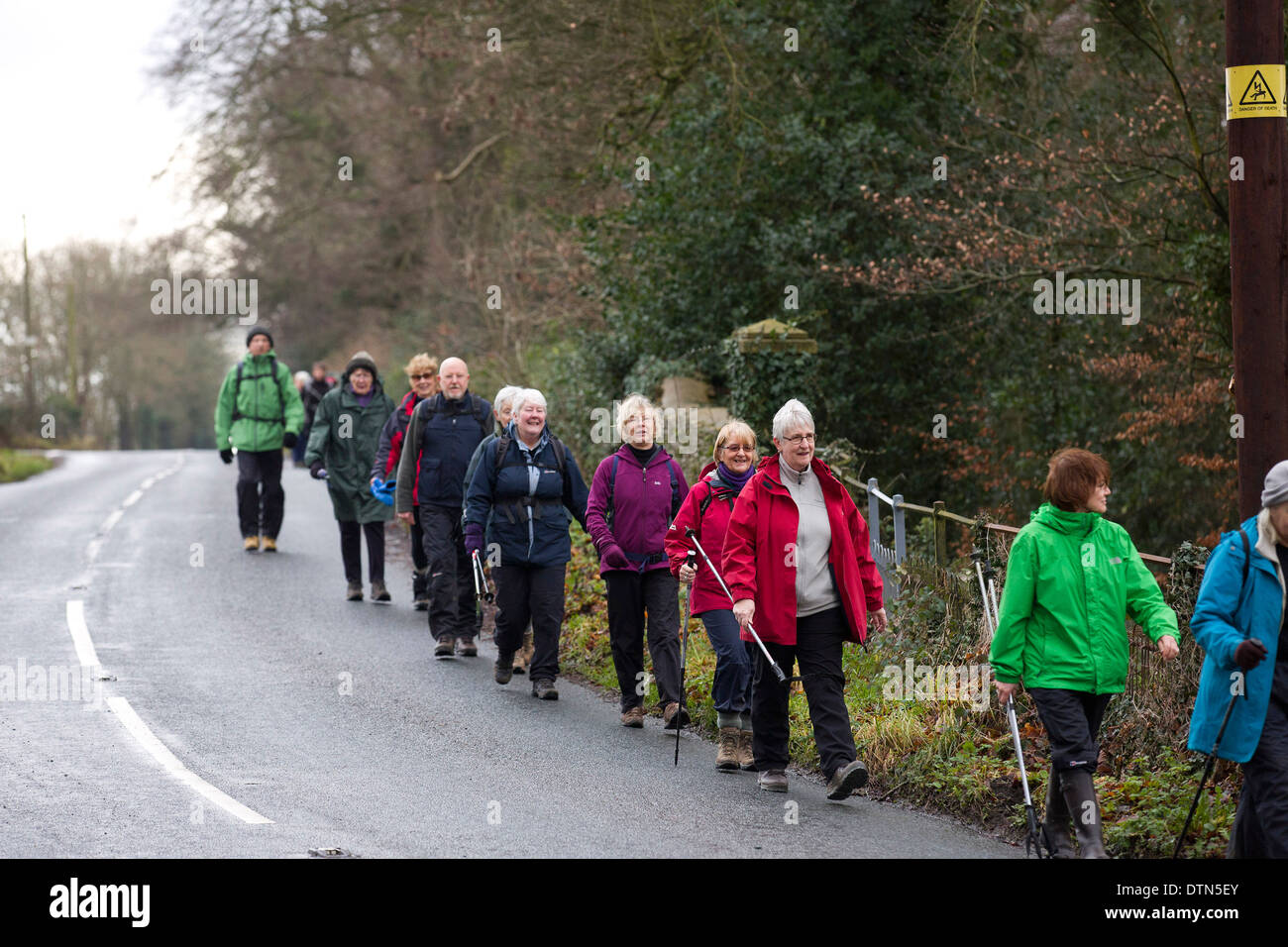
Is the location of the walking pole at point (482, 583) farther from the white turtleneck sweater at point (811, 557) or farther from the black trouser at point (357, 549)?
the white turtleneck sweater at point (811, 557)

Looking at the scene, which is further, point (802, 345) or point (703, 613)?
point (802, 345)

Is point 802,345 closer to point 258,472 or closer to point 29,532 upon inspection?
point 258,472

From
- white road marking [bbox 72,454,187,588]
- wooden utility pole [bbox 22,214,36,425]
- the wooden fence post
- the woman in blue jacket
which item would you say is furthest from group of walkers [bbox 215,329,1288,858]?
wooden utility pole [bbox 22,214,36,425]

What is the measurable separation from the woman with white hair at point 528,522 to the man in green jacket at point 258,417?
655 cm

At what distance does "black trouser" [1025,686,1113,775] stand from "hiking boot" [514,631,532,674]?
528 centimetres

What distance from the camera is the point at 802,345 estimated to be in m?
16.8

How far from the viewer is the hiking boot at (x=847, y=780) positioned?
747 cm

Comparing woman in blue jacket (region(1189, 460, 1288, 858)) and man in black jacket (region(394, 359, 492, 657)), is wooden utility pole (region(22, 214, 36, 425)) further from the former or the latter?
woman in blue jacket (region(1189, 460, 1288, 858))

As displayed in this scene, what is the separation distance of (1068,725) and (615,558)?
12.0 feet

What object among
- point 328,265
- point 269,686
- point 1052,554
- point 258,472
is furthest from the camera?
point 328,265

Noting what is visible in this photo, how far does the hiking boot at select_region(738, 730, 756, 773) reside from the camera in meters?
8.30

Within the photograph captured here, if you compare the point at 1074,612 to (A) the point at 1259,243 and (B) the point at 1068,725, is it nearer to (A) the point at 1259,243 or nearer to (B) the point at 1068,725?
(B) the point at 1068,725
